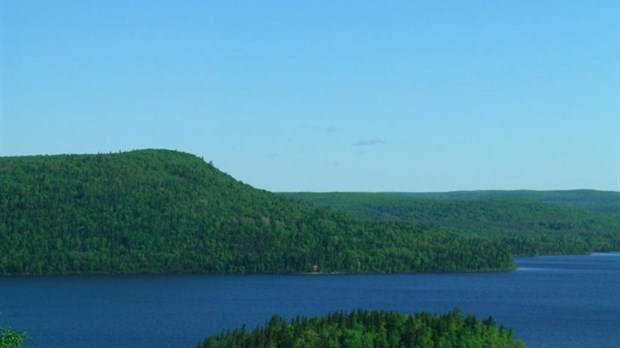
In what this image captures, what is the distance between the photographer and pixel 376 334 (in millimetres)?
104312

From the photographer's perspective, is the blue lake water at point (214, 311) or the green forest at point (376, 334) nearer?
the green forest at point (376, 334)

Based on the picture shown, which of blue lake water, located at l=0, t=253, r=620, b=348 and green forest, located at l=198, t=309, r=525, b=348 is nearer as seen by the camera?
green forest, located at l=198, t=309, r=525, b=348

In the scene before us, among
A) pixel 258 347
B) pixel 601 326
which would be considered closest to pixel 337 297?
pixel 601 326

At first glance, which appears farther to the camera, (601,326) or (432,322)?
(601,326)

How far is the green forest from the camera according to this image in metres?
101

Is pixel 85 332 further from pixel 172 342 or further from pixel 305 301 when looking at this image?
pixel 305 301

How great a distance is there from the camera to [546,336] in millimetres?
137250

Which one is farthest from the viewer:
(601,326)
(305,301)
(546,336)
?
(305,301)

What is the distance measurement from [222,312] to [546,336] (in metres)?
48.0

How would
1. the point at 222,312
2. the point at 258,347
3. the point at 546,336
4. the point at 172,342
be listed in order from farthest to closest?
the point at 222,312, the point at 546,336, the point at 172,342, the point at 258,347

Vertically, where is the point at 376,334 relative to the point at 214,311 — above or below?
above

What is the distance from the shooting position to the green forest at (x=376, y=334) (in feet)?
331

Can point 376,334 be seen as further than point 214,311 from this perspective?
No

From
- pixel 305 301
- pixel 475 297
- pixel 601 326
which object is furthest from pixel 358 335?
pixel 475 297
